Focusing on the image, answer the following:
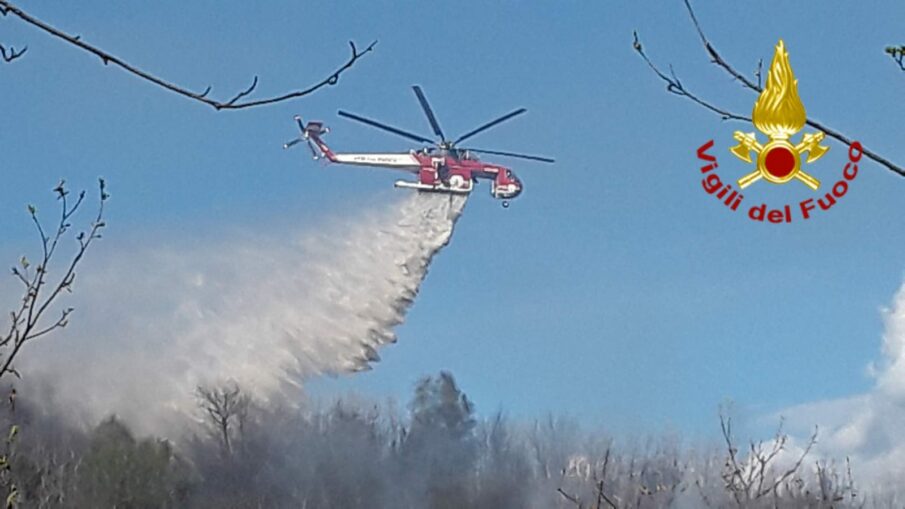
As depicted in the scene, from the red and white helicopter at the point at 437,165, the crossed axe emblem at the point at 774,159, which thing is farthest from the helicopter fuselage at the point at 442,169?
the crossed axe emblem at the point at 774,159

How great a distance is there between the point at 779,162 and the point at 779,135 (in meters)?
0.26

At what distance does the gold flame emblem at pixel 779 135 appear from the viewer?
4.13 meters

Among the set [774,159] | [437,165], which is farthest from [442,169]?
[774,159]

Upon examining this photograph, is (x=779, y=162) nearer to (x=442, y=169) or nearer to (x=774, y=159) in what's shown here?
(x=774, y=159)

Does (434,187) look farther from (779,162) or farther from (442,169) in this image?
(779,162)

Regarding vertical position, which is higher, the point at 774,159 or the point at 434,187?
the point at 434,187

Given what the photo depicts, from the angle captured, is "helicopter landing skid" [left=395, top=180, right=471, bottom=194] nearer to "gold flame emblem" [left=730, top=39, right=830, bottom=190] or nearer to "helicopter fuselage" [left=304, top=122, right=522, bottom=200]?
"helicopter fuselage" [left=304, top=122, right=522, bottom=200]

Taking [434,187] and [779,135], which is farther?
[434,187]

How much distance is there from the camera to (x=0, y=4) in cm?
354

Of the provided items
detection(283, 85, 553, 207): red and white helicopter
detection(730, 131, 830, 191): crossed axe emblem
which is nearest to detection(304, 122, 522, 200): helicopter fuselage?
detection(283, 85, 553, 207): red and white helicopter

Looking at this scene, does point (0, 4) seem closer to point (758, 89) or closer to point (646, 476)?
point (758, 89)

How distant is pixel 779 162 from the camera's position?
175 inches

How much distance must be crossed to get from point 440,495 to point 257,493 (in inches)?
378

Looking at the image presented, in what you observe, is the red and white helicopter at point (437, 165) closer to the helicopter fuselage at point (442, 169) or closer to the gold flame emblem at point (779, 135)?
the helicopter fuselage at point (442, 169)
